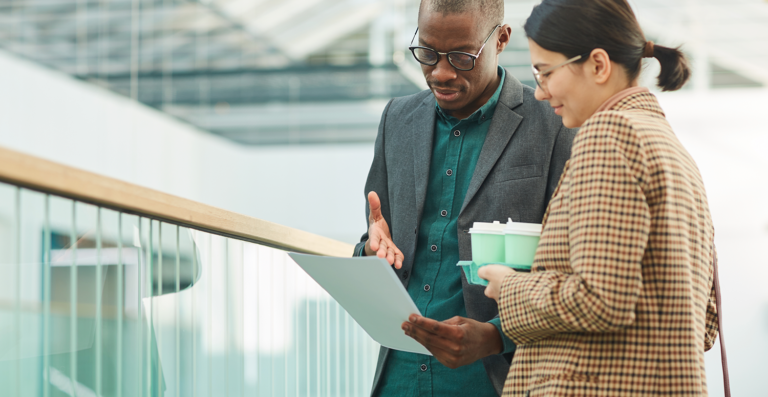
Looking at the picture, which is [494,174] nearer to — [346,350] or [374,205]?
[374,205]

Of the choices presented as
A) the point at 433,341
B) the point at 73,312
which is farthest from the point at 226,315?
the point at 433,341

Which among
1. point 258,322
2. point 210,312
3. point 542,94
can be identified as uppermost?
point 542,94

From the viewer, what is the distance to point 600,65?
3.64ft

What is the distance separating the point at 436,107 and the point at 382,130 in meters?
0.16

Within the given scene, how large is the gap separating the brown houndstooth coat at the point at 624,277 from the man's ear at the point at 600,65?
0.10 m

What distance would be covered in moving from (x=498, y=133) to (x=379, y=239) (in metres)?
0.32

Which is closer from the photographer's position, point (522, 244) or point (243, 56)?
point (522, 244)

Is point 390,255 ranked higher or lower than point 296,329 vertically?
higher

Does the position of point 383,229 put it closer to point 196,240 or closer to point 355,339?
point 196,240

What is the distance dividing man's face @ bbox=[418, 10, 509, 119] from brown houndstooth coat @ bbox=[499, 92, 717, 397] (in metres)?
0.53

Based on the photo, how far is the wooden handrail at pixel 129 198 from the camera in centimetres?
91

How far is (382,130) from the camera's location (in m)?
1.72

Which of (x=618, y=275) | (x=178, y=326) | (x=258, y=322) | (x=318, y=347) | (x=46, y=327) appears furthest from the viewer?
(x=318, y=347)

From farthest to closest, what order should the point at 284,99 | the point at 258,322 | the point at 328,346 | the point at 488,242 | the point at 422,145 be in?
the point at 284,99 → the point at 328,346 → the point at 258,322 → the point at 422,145 → the point at 488,242
